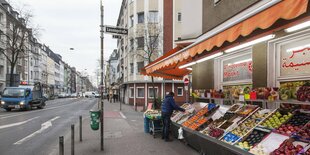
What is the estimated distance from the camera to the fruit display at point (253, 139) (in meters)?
5.45

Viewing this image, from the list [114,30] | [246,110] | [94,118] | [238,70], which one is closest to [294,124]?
[246,110]

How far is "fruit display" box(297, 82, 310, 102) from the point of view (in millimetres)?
5031

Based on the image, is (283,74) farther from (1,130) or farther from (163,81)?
(163,81)

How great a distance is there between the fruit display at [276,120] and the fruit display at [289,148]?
2.21ft

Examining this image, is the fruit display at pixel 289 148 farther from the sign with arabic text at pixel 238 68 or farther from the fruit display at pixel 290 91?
the sign with arabic text at pixel 238 68

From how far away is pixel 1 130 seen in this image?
11.9 meters

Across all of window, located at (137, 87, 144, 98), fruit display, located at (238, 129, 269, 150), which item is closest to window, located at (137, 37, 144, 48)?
window, located at (137, 87, 144, 98)

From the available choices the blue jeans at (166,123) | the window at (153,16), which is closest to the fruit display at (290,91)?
the blue jeans at (166,123)

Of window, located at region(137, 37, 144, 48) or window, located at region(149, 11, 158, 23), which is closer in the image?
window, located at region(137, 37, 144, 48)

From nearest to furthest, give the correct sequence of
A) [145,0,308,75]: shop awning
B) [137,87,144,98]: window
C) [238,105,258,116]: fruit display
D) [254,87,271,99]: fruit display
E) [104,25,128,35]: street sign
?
[145,0,308,75]: shop awning → [254,87,271,99]: fruit display → [238,105,258,116]: fruit display → [104,25,128,35]: street sign → [137,87,144,98]: window

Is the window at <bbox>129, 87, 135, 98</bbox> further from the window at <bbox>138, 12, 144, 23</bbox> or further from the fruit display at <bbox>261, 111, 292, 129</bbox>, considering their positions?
the fruit display at <bbox>261, 111, 292, 129</bbox>

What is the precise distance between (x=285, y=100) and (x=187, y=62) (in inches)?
214

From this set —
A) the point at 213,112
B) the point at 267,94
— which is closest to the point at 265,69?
the point at 267,94

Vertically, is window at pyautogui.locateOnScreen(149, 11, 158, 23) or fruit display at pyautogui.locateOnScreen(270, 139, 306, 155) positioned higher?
window at pyautogui.locateOnScreen(149, 11, 158, 23)
